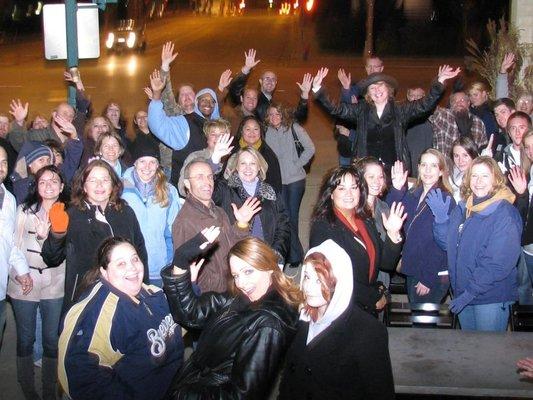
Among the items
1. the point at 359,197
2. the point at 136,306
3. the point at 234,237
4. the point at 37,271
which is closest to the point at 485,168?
the point at 359,197

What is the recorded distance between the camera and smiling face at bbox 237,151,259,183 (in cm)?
620

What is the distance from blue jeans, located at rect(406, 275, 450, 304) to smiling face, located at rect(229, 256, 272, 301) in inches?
109

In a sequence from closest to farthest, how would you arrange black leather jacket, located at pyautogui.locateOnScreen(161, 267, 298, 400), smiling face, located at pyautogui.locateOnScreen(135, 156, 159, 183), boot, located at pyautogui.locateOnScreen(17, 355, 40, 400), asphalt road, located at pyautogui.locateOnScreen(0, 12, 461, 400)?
black leather jacket, located at pyautogui.locateOnScreen(161, 267, 298, 400), boot, located at pyautogui.locateOnScreen(17, 355, 40, 400), smiling face, located at pyautogui.locateOnScreen(135, 156, 159, 183), asphalt road, located at pyautogui.locateOnScreen(0, 12, 461, 400)

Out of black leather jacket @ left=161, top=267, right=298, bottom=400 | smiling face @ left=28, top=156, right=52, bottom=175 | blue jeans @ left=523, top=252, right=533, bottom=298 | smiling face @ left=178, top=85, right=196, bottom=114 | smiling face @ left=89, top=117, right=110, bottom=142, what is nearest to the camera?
black leather jacket @ left=161, top=267, right=298, bottom=400

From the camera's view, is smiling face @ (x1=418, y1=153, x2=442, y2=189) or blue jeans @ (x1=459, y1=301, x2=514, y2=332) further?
smiling face @ (x1=418, y1=153, x2=442, y2=189)

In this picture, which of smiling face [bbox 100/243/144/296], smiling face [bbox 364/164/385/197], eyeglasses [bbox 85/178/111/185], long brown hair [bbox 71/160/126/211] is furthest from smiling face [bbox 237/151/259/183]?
smiling face [bbox 100/243/144/296]

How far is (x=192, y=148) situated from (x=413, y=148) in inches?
117

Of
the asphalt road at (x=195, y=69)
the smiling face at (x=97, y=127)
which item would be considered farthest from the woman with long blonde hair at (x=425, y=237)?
the asphalt road at (x=195, y=69)

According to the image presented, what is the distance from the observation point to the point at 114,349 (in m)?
3.93

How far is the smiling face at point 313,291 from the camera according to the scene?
3.76 m

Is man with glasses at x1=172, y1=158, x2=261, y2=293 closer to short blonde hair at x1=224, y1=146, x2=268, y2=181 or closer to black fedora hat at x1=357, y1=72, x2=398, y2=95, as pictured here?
short blonde hair at x1=224, y1=146, x2=268, y2=181

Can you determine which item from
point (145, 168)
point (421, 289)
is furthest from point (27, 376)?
point (421, 289)

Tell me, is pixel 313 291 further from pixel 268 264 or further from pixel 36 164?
pixel 36 164

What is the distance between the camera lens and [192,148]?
7875 mm
